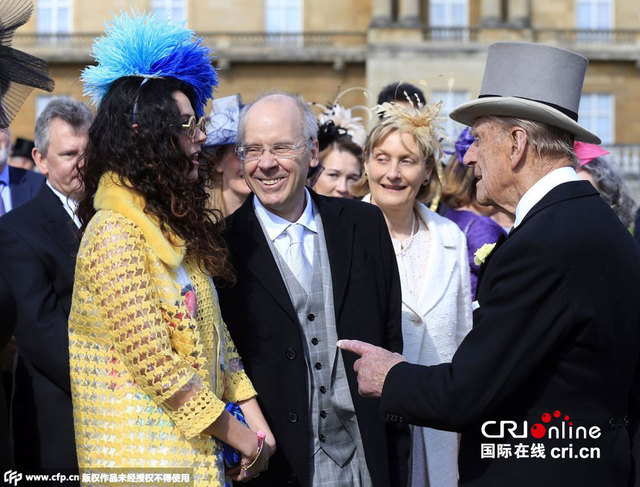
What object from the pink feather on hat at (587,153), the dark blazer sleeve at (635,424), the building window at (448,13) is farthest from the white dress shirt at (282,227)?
the building window at (448,13)

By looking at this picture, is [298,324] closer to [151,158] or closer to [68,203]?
[151,158]

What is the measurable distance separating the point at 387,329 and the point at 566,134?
4.14 ft

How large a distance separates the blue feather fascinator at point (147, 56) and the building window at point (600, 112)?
88.8 ft

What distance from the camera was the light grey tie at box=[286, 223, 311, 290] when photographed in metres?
4.17

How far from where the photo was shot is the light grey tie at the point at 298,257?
4.17 metres

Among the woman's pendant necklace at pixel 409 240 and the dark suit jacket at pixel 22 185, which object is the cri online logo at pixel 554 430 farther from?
the dark suit jacket at pixel 22 185

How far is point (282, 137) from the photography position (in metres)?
4.26

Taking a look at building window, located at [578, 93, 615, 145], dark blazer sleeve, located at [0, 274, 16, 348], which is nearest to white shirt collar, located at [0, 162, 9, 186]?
dark blazer sleeve, located at [0, 274, 16, 348]

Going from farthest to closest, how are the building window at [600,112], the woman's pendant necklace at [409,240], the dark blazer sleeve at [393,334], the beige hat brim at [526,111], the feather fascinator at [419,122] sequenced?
the building window at [600,112] → the feather fascinator at [419,122] → the woman's pendant necklace at [409,240] → the dark blazer sleeve at [393,334] → the beige hat brim at [526,111]

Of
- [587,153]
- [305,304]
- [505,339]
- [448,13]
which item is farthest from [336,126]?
[448,13]

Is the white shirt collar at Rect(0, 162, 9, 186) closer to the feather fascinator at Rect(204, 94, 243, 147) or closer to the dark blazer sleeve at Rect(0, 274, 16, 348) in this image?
the feather fascinator at Rect(204, 94, 243, 147)

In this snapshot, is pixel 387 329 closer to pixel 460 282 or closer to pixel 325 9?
pixel 460 282

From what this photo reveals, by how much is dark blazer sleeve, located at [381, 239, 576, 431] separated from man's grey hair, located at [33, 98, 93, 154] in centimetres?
304

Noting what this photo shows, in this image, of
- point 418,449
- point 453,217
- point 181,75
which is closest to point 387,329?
point 418,449
